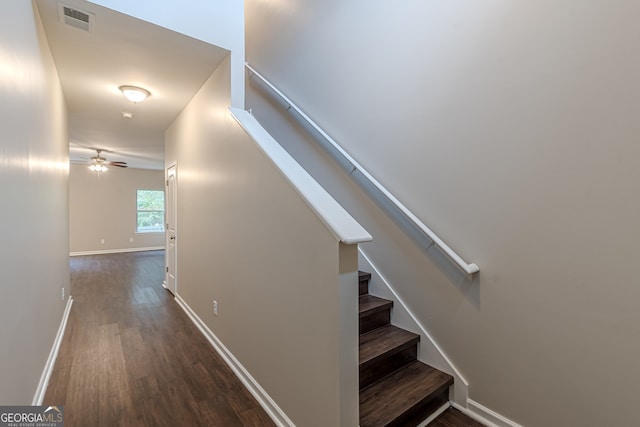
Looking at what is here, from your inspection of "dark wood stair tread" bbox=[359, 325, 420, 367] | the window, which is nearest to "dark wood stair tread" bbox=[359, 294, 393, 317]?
"dark wood stair tread" bbox=[359, 325, 420, 367]

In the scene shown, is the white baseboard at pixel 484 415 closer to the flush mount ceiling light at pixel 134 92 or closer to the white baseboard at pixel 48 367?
the white baseboard at pixel 48 367

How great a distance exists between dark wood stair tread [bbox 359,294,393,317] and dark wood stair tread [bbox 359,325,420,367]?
15cm

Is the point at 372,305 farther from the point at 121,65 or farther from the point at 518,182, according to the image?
the point at 121,65

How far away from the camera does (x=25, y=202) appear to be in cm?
165

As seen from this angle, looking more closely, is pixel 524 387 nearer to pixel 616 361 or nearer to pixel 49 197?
pixel 616 361

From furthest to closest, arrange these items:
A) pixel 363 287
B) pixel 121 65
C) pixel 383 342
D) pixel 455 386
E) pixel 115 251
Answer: pixel 115 251, pixel 121 65, pixel 363 287, pixel 383 342, pixel 455 386

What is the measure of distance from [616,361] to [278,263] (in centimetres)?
170

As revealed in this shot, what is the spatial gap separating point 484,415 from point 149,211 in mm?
10021

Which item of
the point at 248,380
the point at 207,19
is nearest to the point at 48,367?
the point at 248,380

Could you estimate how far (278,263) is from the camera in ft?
5.72

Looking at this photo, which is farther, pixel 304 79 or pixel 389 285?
pixel 304 79

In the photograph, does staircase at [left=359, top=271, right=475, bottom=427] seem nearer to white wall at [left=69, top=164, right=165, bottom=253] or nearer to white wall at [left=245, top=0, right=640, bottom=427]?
white wall at [left=245, top=0, right=640, bottom=427]

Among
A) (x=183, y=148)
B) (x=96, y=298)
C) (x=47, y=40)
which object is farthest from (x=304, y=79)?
(x=96, y=298)

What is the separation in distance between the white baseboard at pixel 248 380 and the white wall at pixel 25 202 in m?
1.18
